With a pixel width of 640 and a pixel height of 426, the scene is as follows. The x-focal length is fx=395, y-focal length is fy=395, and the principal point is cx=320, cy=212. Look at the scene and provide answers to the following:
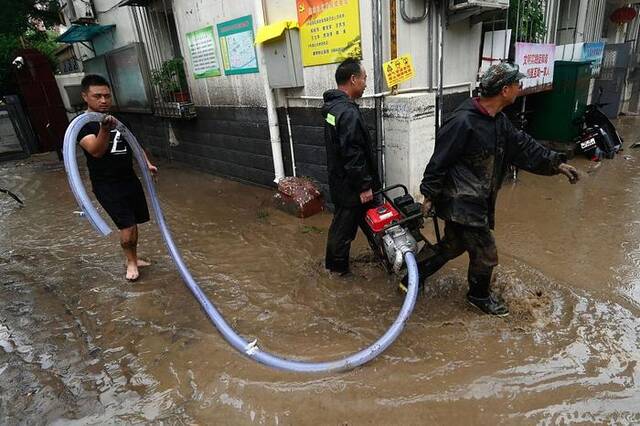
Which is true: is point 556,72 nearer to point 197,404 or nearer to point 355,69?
point 355,69

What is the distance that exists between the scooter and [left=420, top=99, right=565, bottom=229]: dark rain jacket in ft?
15.7

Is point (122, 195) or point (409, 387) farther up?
point (122, 195)

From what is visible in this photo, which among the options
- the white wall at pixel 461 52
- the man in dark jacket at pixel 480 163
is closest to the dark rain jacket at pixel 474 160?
the man in dark jacket at pixel 480 163

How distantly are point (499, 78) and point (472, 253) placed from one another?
3.92ft

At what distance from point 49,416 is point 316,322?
5.84ft

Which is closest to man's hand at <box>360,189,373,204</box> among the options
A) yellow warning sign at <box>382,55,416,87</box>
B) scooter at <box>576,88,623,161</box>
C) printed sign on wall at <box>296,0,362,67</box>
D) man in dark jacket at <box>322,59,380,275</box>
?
man in dark jacket at <box>322,59,380,275</box>

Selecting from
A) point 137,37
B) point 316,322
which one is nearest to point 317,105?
point 316,322

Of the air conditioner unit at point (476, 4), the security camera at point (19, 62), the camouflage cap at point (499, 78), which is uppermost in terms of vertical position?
the security camera at point (19, 62)

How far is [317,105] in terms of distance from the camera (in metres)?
4.94

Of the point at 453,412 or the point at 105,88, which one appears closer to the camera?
the point at 453,412

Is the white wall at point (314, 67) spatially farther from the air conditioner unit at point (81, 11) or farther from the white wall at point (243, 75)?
the air conditioner unit at point (81, 11)

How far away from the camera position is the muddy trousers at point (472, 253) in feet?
9.13

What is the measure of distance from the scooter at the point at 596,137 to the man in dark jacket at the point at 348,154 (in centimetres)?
504

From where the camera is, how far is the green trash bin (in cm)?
630
